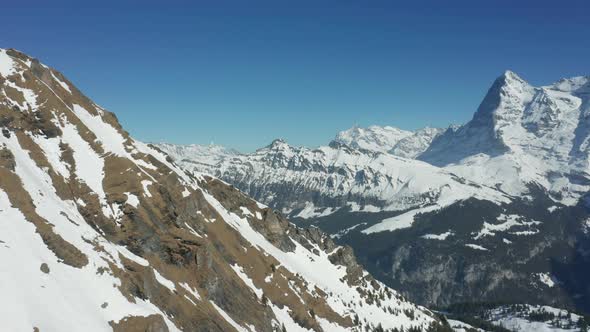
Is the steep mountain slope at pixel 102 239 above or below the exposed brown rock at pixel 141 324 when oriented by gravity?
above

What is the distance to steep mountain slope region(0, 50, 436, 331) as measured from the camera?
91.6 metres

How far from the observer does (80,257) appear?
340 feet

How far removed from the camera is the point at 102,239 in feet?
390

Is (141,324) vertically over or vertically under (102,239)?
under

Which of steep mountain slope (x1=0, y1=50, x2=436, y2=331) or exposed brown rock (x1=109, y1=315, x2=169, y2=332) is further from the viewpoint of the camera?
exposed brown rock (x1=109, y1=315, x2=169, y2=332)

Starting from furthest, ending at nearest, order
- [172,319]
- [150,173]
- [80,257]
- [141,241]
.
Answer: [150,173]
[141,241]
[172,319]
[80,257]

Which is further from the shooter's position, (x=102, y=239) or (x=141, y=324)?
(x=102, y=239)

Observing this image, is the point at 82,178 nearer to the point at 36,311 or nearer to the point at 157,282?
the point at 157,282

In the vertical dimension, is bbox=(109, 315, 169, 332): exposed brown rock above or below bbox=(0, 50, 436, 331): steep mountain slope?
below

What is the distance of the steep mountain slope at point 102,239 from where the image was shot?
9162 cm

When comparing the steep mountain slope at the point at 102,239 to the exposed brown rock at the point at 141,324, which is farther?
the exposed brown rock at the point at 141,324

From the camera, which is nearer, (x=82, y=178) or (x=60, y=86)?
(x=82, y=178)

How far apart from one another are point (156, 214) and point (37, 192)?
1563 inches

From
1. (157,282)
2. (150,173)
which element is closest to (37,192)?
(157,282)
